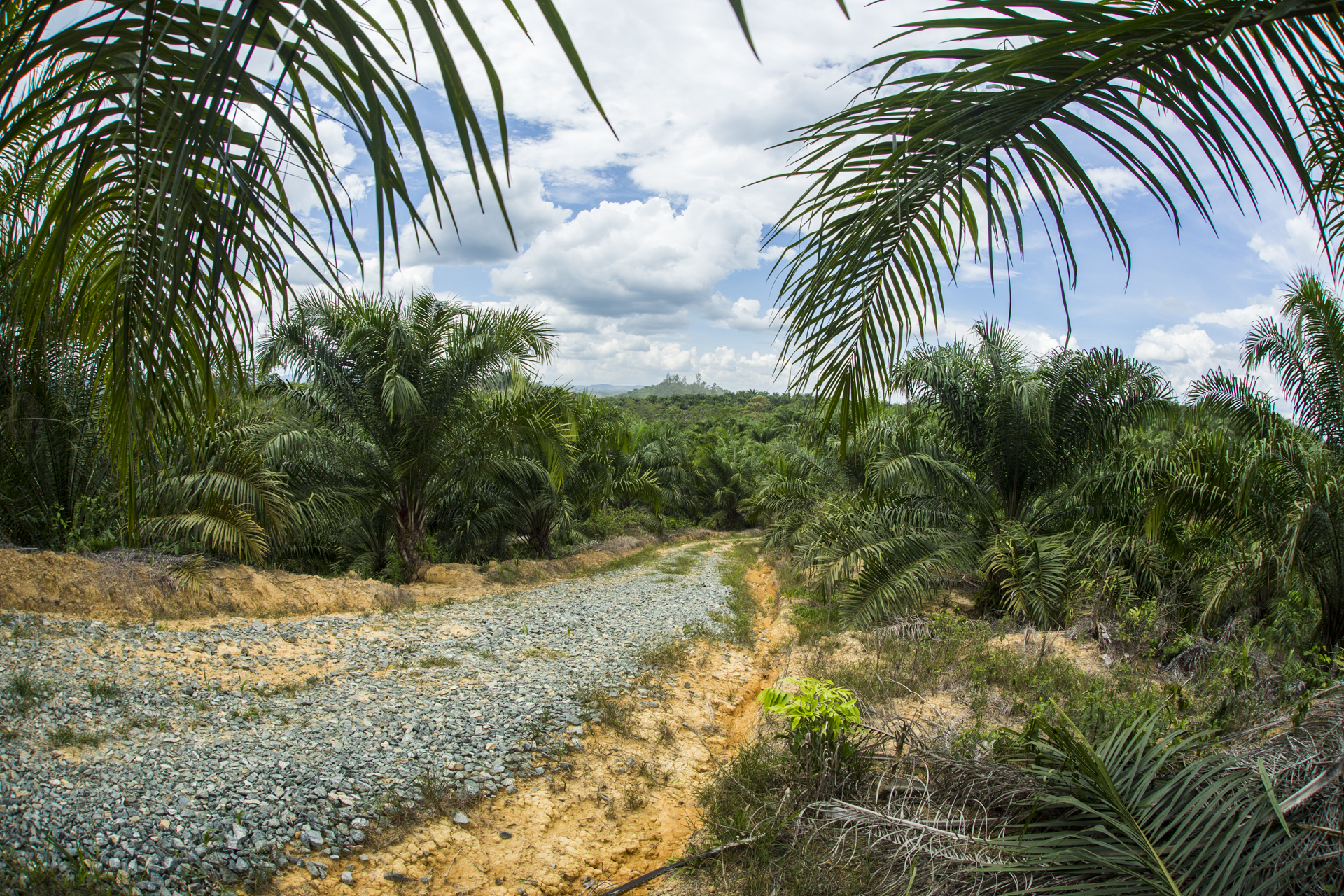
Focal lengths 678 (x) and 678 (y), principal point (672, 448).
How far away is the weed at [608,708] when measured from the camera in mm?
5938

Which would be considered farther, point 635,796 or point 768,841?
point 635,796

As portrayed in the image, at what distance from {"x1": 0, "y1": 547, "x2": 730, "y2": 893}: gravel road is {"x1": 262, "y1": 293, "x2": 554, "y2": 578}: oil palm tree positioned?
3830 millimetres

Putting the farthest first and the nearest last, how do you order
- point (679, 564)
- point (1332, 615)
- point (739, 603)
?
1. point (679, 564)
2. point (739, 603)
3. point (1332, 615)

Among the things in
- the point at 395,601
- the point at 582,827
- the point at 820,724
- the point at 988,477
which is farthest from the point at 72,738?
the point at 988,477

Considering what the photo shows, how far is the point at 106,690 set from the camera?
5094 mm

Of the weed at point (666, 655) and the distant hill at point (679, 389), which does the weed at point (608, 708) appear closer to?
the weed at point (666, 655)

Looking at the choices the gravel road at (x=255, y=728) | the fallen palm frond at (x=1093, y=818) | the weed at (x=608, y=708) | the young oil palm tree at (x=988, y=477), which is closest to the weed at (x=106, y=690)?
the gravel road at (x=255, y=728)

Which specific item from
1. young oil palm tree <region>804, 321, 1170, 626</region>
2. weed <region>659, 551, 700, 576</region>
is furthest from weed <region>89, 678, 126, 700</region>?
weed <region>659, 551, 700, 576</region>

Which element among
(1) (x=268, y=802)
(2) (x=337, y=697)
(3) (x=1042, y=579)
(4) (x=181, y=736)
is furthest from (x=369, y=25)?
(3) (x=1042, y=579)

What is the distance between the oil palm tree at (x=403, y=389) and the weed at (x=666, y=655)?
5.27m

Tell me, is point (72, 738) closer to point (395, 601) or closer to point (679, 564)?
point (395, 601)

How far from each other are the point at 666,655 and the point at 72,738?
5.38 metres

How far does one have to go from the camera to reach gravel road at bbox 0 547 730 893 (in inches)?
138

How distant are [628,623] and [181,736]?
613cm
